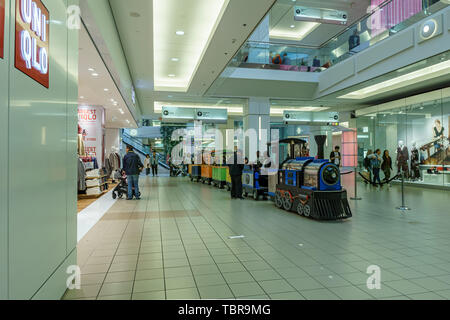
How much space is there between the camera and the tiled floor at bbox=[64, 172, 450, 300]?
9.17 ft

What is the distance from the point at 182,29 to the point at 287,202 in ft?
16.6

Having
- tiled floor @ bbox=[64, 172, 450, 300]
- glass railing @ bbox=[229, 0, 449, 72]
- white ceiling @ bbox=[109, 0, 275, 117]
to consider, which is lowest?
tiled floor @ bbox=[64, 172, 450, 300]

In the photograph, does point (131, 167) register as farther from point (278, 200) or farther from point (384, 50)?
point (384, 50)

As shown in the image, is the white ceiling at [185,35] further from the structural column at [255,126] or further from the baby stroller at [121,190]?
the baby stroller at [121,190]

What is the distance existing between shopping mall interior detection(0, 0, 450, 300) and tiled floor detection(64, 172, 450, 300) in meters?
0.03

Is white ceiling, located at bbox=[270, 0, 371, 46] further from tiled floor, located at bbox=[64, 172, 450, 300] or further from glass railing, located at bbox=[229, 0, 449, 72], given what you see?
tiled floor, located at bbox=[64, 172, 450, 300]

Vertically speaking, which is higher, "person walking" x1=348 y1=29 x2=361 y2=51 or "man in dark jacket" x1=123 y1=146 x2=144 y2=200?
"person walking" x1=348 y1=29 x2=361 y2=51

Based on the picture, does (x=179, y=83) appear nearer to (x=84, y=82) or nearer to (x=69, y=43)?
(x=84, y=82)

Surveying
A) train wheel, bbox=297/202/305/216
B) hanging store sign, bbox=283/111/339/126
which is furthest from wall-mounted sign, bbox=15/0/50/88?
hanging store sign, bbox=283/111/339/126

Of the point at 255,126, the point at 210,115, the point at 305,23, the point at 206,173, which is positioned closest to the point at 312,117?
the point at 255,126

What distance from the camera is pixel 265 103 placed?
13492 mm

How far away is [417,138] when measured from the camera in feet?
42.7
